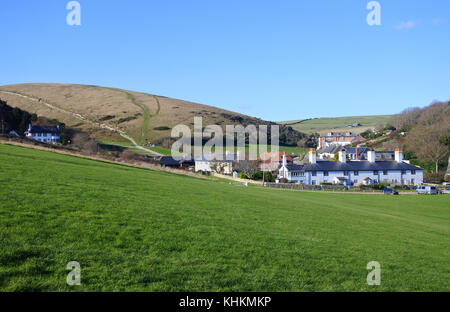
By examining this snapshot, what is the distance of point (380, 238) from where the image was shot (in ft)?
53.2

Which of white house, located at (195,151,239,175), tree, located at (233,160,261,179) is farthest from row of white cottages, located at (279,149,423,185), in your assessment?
white house, located at (195,151,239,175)

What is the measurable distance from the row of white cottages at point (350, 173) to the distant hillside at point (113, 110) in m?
56.3

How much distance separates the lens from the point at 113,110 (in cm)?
15350

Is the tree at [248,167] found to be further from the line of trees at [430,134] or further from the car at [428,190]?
the line of trees at [430,134]

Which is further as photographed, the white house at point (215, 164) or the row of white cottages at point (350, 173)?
the white house at point (215, 164)

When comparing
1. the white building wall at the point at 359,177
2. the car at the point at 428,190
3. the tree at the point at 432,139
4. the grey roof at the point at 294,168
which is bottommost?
the car at the point at 428,190

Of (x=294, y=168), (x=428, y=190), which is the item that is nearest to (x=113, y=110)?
(x=294, y=168)

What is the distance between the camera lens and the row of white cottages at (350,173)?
77562mm

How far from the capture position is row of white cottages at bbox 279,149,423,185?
3054 inches

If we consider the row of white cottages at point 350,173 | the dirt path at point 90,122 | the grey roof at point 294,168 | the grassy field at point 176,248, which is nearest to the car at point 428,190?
the row of white cottages at point 350,173

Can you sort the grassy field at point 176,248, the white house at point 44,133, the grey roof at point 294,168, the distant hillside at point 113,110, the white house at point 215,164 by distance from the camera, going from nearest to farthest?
the grassy field at point 176,248, the grey roof at point 294,168, the white house at point 215,164, the white house at point 44,133, the distant hillside at point 113,110
